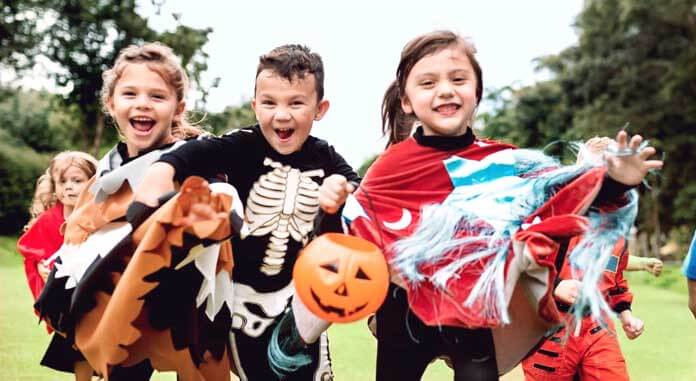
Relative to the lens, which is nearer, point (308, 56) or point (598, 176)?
point (598, 176)

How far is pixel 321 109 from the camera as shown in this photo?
14.5 feet

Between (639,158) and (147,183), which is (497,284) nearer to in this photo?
(639,158)

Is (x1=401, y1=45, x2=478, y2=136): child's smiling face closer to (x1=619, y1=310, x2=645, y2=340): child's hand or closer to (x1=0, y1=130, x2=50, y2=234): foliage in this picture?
(x1=619, y1=310, x2=645, y2=340): child's hand

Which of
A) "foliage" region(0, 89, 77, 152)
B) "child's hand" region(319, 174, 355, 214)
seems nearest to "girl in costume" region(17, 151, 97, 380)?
"child's hand" region(319, 174, 355, 214)

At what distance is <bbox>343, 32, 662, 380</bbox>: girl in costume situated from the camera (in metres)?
3.40

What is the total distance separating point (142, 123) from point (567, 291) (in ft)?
7.23

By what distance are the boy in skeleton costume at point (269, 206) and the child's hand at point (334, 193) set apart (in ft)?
2.07

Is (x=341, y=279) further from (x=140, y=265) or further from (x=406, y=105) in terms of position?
(x=406, y=105)

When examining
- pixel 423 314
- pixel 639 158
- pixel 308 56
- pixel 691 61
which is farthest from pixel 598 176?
pixel 691 61

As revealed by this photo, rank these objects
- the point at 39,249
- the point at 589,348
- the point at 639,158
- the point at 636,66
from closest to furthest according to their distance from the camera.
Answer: the point at 639,158
the point at 589,348
the point at 39,249
the point at 636,66

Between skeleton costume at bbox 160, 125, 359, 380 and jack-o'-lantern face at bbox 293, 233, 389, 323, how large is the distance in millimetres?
757

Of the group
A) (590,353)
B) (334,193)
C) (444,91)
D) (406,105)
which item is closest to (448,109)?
(444,91)

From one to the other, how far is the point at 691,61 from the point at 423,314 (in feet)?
101

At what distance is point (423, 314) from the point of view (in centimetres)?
350
